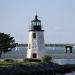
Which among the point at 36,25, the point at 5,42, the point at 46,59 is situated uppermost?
the point at 36,25

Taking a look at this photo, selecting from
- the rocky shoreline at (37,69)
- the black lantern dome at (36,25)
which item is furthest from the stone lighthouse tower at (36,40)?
the rocky shoreline at (37,69)

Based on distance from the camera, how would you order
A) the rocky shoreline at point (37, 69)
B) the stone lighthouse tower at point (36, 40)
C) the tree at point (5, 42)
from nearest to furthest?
the rocky shoreline at point (37, 69)
the tree at point (5, 42)
the stone lighthouse tower at point (36, 40)

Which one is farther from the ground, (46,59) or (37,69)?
(46,59)

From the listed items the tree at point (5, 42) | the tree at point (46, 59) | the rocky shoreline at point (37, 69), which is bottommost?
the rocky shoreline at point (37, 69)

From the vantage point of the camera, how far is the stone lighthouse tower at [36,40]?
224 ft

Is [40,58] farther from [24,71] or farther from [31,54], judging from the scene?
[24,71]

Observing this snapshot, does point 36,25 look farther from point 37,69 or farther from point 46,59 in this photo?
point 37,69

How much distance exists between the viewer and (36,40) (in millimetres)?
68438

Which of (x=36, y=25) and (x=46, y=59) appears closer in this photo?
(x=46, y=59)

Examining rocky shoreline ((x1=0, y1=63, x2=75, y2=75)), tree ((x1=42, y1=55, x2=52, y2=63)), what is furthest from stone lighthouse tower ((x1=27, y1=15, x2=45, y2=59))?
rocky shoreline ((x1=0, y1=63, x2=75, y2=75))

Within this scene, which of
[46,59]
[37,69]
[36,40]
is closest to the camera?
[37,69]

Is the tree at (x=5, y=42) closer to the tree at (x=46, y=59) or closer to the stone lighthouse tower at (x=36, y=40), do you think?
the stone lighthouse tower at (x=36, y=40)

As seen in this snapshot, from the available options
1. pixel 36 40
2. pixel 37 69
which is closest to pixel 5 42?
pixel 36 40

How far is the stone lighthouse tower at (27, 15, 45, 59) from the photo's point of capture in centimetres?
6825
